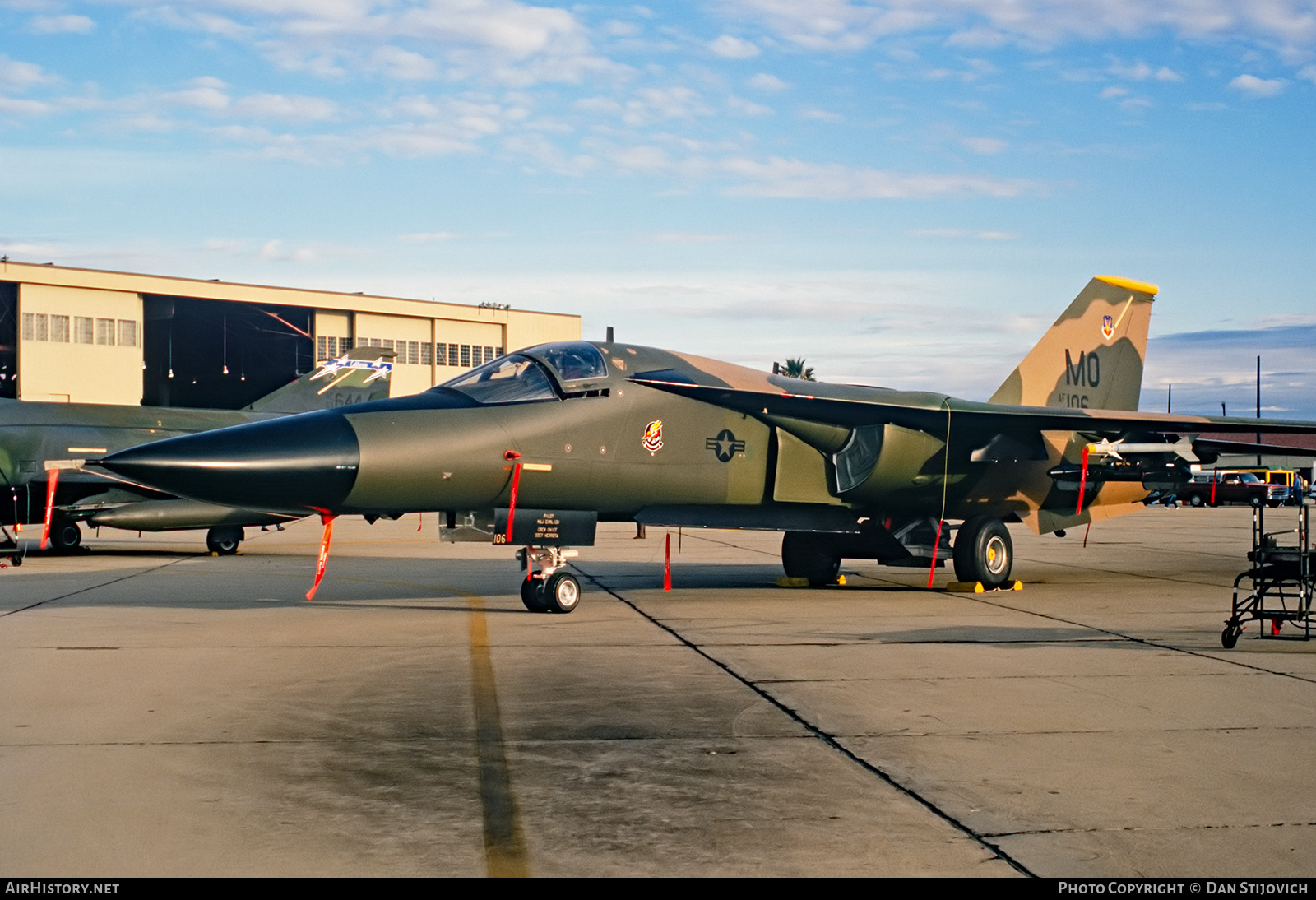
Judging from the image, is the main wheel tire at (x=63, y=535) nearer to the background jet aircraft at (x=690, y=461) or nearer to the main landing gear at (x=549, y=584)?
the background jet aircraft at (x=690, y=461)

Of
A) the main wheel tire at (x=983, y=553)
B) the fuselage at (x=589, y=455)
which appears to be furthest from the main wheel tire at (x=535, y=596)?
the main wheel tire at (x=983, y=553)

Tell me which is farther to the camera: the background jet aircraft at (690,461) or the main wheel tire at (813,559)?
the main wheel tire at (813,559)

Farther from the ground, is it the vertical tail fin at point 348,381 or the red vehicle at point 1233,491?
the vertical tail fin at point 348,381

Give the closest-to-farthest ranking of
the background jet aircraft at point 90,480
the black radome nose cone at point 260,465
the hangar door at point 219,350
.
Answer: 1. the black radome nose cone at point 260,465
2. the background jet aircraft at point 90,480
3. the hangar door at point 219,350

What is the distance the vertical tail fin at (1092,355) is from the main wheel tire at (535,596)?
30.5ft

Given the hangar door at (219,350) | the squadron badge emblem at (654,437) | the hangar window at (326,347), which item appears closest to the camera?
the squadron badge emblem at (654,437)

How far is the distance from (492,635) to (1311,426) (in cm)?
1153

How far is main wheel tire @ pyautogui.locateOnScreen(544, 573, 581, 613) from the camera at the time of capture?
12.1 meters

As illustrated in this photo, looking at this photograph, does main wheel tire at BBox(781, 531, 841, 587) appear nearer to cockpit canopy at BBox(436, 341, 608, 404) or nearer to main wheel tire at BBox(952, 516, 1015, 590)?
main wheel tire at BBox(952, 516, 1015, 590)

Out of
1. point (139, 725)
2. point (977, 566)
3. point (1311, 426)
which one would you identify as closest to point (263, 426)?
point (139, 725)

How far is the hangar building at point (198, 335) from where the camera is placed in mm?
46250

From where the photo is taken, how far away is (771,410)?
1381 cm

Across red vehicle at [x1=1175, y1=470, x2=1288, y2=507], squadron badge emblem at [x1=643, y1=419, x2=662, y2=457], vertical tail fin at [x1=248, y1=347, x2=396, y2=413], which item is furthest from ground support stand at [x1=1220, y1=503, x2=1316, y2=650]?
red vehicle at [x1=1175, y1=470, x2=1288, y2=507]

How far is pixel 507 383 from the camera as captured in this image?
12164 millimetres
